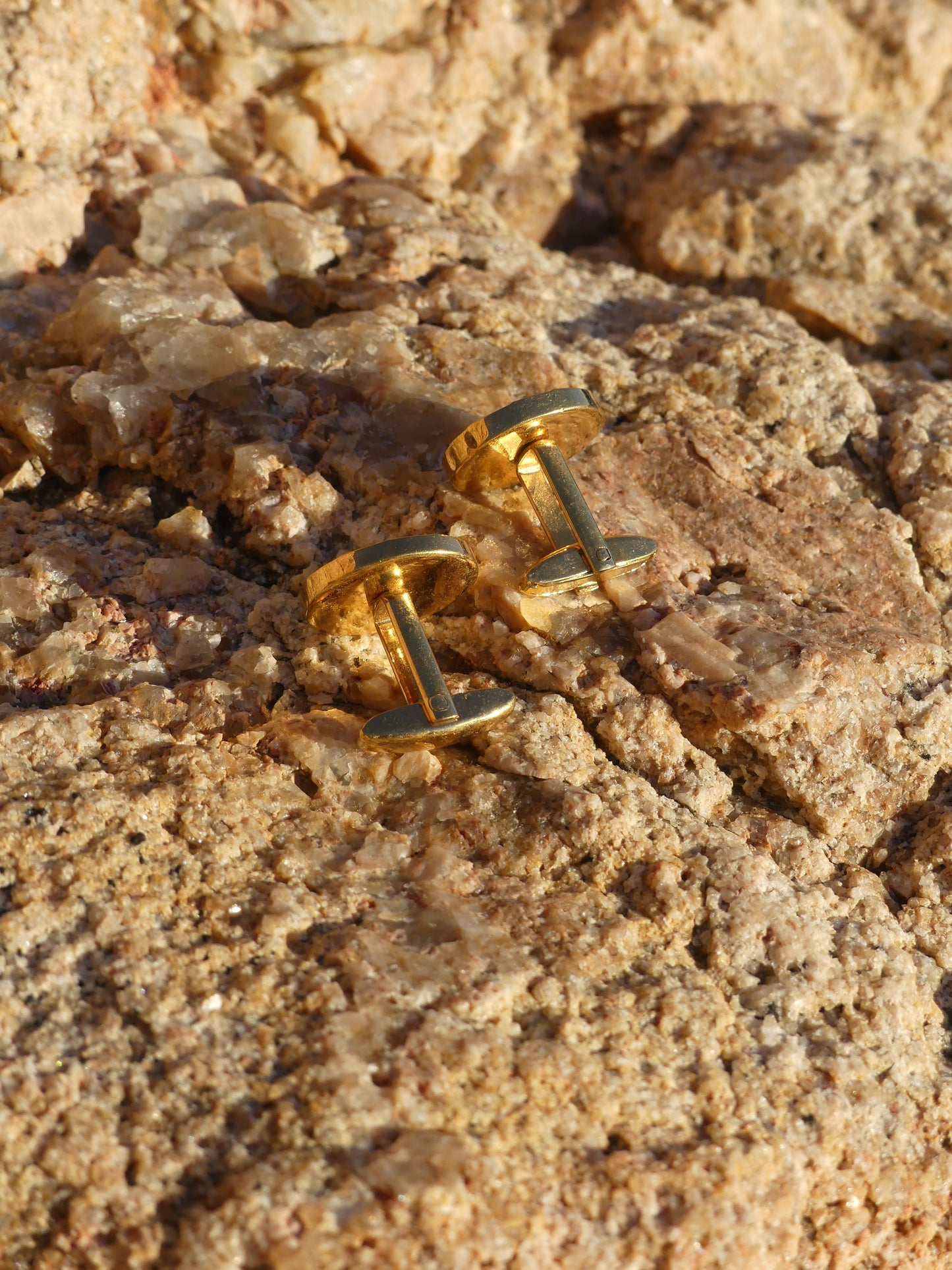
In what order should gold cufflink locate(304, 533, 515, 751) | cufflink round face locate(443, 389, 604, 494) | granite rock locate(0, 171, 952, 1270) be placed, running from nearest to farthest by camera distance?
granite rock locate(0, 171, 952, 1270), gold cufflink locate(304, 533, 515, 751), cufflink round face locate(443, 389, 604, 494)

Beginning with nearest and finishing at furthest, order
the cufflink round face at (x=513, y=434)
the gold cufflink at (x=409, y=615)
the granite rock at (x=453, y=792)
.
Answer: the granite rock at (x=453, y=792) < the gold cufflink at (x=409, y=615) < the cufflink round face at (x=513, y=434)

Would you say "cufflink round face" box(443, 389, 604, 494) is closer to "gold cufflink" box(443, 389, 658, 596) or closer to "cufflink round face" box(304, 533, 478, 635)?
"gold cufflink" box(443, 389, 658, 596)

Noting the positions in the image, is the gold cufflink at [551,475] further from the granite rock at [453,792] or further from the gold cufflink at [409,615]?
the gold cufflink at [409,615]

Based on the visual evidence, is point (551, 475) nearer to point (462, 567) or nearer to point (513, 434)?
point (513, 434)

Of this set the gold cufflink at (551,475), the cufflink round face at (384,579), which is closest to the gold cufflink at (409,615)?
the cufflink round face at (384,579)

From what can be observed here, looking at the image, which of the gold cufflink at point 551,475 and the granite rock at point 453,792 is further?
the gold cufflink at point 551,475

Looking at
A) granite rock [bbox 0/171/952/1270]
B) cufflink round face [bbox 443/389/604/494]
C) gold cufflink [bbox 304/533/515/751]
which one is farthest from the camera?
cufflink round face [bbox 443/389/604/494]

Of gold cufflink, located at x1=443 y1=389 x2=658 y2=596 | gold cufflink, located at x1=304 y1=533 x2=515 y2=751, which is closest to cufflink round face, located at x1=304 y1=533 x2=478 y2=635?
gold cufflink, located at x1=304 y1=533 x2=515 y2=751

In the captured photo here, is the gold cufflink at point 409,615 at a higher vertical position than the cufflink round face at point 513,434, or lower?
lower
